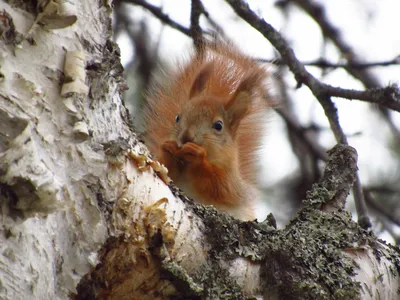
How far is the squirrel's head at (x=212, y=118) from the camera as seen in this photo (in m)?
2.12

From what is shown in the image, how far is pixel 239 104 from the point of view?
7.33 feet

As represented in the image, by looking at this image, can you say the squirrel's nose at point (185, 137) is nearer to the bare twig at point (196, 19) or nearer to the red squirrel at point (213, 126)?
the red squirrel at point (213, 126)

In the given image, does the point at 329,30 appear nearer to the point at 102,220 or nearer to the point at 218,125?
the point at 218,125

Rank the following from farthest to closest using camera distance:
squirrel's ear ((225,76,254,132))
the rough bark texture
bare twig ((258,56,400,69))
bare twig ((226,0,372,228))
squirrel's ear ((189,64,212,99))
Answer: squirrel's ear ((189,64,212,99)) → squirrel's ear ((225,76,254,132)) → bare twig ((258,56,400,69)) → bare twig ((226,0,372,228)) → the rough bark texture

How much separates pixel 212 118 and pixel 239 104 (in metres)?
0.14

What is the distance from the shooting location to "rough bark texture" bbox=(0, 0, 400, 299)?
71cm

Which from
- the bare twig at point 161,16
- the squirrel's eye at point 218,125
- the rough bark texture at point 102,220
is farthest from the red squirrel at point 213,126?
the rough bark texture at point 102,220

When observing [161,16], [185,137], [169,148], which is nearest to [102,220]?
[169,148]

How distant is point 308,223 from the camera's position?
1200 mm

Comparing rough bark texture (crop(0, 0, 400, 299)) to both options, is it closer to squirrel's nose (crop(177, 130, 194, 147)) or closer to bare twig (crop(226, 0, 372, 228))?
bare twig (crop(226, 0, 372, 228))

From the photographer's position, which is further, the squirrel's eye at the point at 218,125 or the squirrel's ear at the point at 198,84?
the squirrel's ear at the point at 198,84

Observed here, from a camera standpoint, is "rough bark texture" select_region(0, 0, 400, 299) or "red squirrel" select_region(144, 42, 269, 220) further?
"red squirrel" select_region(144, 42, 269, 220)

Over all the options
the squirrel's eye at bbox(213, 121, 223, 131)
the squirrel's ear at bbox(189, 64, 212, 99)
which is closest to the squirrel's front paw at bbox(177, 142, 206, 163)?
the squirrel's eye at bbox(213, 121, 223, 131)

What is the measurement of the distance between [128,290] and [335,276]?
373 mm
